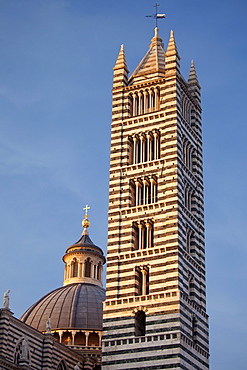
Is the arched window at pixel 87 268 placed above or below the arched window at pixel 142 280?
above

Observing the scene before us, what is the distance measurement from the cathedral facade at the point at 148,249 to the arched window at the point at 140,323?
0.24 feet

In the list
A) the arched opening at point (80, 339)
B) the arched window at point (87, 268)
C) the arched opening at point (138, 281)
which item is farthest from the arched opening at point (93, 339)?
the arched opening at point (138, 281)

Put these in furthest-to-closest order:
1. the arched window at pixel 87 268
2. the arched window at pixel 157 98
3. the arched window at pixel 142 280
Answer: the arched window at pixel 87 268 → the arched window at pixel 157 98 → the arched window at pixel 142 280

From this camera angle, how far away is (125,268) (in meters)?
38.2

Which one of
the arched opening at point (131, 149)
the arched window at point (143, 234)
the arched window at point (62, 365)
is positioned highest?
the arched opening at point (131, 149)

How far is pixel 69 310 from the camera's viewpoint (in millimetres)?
48594

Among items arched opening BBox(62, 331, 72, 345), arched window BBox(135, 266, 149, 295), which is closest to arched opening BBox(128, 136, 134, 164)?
arched window BBox(135, 266, 149, 295)

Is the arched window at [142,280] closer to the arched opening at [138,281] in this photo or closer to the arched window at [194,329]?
the arched opening at [138,281]

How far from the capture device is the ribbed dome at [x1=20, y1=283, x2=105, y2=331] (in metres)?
47.8

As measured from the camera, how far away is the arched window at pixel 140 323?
1451 inches

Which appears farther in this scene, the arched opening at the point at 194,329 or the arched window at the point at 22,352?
the arched window at the point at 22,352

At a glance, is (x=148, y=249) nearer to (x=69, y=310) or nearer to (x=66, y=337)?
(x=66, y=337)

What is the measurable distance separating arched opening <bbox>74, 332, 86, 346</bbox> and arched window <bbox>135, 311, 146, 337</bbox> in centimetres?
1106

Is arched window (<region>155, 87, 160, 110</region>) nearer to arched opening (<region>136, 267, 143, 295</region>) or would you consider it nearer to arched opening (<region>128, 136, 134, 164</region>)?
arched opening (<region>128, 136, 134, 164</region>)
